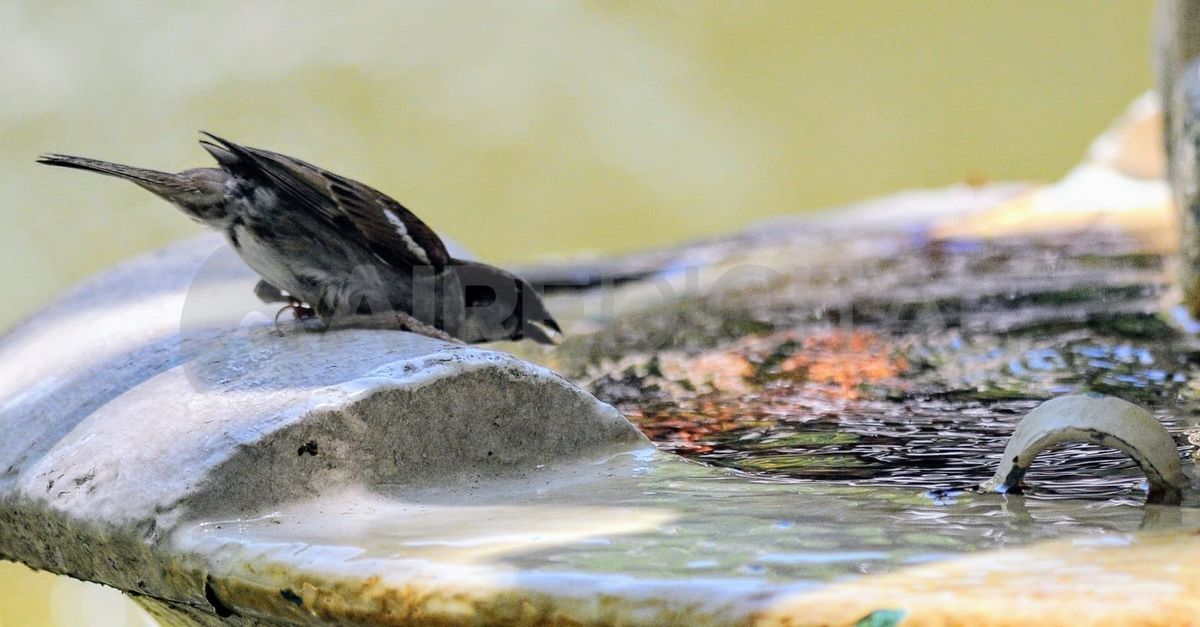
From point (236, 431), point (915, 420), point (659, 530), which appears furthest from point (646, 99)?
point (659, 530)

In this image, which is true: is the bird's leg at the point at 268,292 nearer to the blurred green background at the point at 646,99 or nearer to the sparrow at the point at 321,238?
the sparrow at the point at 321,238

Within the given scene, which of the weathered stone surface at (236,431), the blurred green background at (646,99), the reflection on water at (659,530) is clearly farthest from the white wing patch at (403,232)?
the blurred green background at (646,99)

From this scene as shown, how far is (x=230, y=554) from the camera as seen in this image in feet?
5.76

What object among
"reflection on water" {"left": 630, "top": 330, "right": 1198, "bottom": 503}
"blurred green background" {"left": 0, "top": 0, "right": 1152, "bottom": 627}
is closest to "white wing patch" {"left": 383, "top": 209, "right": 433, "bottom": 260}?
"reflection on water" {"left": 630, "top": 330, "right": 1198, "bottom": 503}

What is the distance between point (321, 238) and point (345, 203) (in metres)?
0.09

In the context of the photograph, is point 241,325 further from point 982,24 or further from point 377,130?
point 982,24

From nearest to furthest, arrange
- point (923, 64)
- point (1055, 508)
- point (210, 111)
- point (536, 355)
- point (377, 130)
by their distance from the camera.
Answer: point (1055, 508), point (536, 355), point (210, 111), point (377, 130), point (923, 64)

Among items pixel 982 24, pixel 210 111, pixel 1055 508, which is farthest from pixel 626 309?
pixel 982 24

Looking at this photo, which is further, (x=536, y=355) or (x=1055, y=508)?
(x=536, y=355)

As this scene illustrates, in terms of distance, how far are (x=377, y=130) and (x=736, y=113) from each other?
3290 mm

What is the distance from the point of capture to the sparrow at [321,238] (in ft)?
8.30

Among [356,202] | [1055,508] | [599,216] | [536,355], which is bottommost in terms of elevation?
[1055,508]

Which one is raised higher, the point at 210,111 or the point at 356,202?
the point at 210,111

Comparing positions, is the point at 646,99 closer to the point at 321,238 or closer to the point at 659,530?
the point at 321,238
